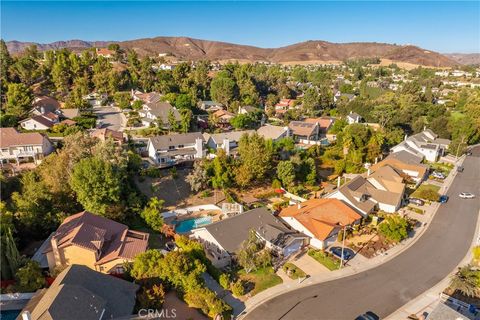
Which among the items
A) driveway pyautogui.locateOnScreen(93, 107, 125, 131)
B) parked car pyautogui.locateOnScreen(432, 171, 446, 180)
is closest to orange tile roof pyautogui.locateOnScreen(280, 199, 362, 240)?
parked car pyautogui.locateOnScreen(432, 171, 446, 180)

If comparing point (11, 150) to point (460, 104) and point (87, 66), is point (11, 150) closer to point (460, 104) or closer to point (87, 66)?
point (87, 66)

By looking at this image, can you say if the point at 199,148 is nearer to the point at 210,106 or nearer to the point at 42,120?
the point at 42,120

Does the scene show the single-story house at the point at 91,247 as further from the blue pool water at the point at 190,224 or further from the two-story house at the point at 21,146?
the two-story house at the point at 21,146

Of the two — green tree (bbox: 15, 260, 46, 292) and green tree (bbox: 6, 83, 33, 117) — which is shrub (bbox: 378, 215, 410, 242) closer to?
green tree (bbox: 15, 260, 46, 292)

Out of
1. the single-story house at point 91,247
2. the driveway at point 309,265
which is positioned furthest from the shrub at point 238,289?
the single-story house at point 91,247

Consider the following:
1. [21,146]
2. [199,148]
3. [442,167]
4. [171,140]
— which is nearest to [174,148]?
[171,140]

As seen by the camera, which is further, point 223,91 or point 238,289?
point 223,91
